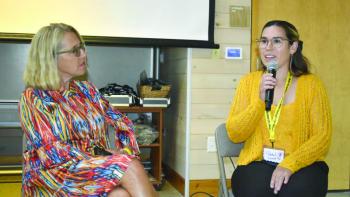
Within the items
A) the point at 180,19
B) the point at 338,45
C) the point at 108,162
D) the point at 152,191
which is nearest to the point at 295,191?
the point at 152,191

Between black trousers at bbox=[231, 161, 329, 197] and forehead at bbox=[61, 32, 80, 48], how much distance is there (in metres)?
0.95

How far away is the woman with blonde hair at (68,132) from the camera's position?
5.58 feet

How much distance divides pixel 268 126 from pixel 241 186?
12.1 inches

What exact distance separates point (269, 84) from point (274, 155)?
334 mm

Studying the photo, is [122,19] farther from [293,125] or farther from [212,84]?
[293,125]

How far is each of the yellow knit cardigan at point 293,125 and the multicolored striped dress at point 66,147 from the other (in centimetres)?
52

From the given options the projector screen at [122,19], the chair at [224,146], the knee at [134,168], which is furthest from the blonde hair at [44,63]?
the projector screen at [122,19]

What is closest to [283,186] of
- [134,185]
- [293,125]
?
[293,125]

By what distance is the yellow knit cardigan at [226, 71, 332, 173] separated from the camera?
1989 millimetres

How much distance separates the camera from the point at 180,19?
314cm

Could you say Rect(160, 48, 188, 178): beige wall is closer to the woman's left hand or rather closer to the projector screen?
the projector screen

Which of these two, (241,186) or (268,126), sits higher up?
(268,126)

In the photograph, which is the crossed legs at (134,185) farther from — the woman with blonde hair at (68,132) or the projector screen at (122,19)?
the projector screen at (122,19)

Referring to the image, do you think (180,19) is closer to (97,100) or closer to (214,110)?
(214,110)
